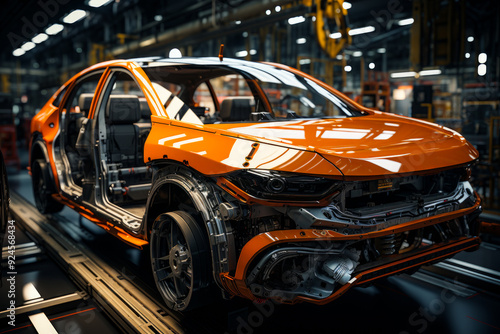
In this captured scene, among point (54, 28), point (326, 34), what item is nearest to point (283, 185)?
point (326, 34)

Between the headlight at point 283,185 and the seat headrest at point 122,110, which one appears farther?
the seat headrest at point 122,110

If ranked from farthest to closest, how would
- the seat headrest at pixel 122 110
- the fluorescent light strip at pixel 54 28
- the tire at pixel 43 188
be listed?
1. the fluorescent light strip at pixel 54 28
2. the tire at pixel 43 188
3. the seat headrest at pixel 122 110

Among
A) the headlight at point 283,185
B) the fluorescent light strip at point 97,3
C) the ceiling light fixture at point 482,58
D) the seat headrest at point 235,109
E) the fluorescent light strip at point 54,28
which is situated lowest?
the headlight at point 283,185

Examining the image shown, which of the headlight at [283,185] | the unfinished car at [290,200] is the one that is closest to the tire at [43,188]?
the unfinished car at [290,200]

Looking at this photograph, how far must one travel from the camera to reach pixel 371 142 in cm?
242

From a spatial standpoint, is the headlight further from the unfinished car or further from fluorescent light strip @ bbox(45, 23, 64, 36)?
fluorescent light strip @ bbox(45, 23, 64, 36)

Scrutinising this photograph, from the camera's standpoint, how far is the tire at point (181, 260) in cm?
241

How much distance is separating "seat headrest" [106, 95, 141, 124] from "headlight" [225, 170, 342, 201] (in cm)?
202

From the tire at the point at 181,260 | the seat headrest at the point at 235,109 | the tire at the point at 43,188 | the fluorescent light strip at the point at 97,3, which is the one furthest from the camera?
the fluorescent light strip at the point at 97,3

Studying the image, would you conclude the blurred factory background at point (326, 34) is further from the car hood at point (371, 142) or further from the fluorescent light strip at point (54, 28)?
the car hood at point (371, 142)

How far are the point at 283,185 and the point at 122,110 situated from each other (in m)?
2.25

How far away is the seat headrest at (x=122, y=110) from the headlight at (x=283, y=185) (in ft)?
6.64

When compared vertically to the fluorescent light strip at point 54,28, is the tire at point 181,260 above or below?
below

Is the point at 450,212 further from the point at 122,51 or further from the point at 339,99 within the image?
the point at 122,51
